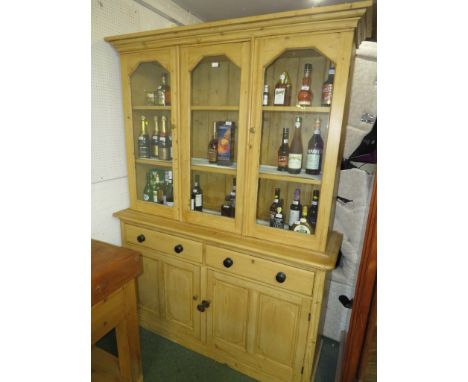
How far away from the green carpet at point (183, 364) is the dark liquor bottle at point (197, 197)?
951mm

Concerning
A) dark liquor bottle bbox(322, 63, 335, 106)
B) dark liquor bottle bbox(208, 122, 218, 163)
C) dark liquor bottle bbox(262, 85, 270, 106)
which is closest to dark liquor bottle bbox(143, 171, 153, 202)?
dark liquor bottle bbox(208, 122, 218, 163)

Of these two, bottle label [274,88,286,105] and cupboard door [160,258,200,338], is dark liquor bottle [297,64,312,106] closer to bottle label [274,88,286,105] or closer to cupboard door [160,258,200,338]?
bottle label [274,88,286,105]


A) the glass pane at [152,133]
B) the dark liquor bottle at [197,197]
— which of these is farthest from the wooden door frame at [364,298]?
the glass pane at [152,133]

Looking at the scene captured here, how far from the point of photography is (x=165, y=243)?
1.54m

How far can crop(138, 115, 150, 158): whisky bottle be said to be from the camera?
1638mm

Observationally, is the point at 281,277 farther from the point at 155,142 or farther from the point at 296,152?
the point at 155,142

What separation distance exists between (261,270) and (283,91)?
912 millimetres

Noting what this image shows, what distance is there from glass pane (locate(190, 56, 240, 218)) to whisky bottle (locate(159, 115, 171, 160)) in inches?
6.9
